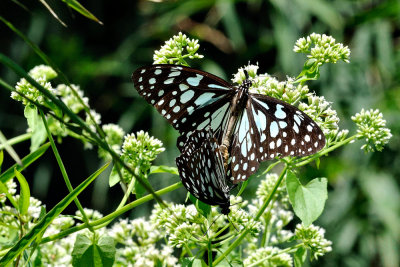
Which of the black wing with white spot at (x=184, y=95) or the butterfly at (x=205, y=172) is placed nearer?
the butterfly at (x=205, y=172)

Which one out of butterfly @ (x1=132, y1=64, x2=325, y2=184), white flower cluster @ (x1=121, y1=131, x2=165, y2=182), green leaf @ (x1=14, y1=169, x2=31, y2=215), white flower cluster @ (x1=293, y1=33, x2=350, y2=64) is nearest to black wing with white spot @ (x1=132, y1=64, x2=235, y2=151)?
butterfly @ (x1=132, y1=64, x2=325, y2=184)

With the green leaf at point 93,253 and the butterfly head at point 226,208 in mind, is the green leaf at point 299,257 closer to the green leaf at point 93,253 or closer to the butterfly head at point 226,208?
the butterfly head at point 226,208

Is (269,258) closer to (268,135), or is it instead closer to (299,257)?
(299,257)

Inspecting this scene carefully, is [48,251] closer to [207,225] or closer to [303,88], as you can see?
[207,225]

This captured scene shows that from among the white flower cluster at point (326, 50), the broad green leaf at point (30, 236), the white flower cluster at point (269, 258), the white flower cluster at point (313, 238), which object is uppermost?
the white flower cluster at point (326, 50)

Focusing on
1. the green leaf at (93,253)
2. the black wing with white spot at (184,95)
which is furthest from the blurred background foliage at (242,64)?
the green leaf at (93,253)

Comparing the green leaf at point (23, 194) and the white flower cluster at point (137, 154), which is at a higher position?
the white flower cluster at point (137, 154)

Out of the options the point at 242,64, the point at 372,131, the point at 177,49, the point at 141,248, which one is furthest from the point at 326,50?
the point at 242,64

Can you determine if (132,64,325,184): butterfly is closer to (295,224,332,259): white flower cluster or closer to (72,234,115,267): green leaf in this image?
(295,224,332,259): white flower cluster

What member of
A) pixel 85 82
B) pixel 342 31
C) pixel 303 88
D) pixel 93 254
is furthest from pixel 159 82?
pixel 342 31
